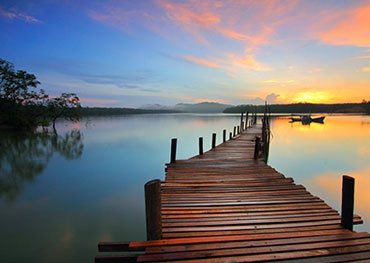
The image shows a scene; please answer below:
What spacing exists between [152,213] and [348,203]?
3.42 m

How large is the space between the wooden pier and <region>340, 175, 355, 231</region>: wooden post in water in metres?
0.02

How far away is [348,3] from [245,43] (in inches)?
263

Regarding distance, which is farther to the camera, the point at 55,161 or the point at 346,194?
the point at 55,161

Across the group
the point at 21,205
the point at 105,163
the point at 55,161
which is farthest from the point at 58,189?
the point at 55,161

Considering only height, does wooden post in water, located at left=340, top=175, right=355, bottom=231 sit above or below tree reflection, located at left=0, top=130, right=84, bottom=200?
above

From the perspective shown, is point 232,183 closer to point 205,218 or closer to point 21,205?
point 205,218

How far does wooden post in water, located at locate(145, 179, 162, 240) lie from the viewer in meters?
3.51

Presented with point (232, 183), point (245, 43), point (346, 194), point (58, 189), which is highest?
point (245, 43)

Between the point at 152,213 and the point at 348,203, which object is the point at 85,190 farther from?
the point at 348,203

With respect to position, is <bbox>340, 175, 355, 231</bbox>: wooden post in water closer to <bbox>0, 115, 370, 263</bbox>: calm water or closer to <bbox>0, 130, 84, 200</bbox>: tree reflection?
<bbox>0, 115, 370, 263</bbox>: calm water

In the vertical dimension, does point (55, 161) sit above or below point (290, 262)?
below

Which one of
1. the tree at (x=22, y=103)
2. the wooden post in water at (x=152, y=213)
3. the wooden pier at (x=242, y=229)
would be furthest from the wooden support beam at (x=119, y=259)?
the tree at (x=22, y=103)

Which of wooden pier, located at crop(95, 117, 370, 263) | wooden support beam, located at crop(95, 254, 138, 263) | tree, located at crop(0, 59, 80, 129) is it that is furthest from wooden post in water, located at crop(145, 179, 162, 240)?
tree, located at crop(0, 59, 80, 129)

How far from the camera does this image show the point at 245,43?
55.7 ft
